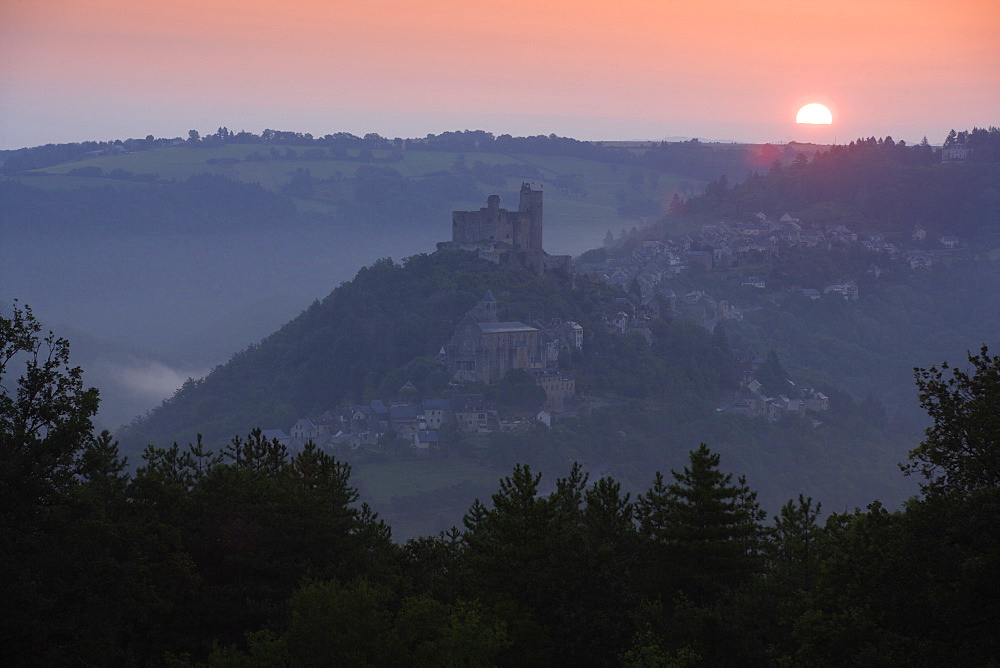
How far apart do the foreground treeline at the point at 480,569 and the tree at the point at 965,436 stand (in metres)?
0.03

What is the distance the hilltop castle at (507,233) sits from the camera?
102 m

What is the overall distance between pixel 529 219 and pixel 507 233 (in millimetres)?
2184

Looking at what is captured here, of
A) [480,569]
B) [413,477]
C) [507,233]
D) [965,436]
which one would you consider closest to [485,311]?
[507,233]

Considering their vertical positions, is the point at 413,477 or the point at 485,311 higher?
the point at 485,311

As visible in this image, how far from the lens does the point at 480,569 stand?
23.2m

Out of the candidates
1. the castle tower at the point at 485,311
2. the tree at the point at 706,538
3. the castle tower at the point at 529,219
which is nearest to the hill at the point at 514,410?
the castle tower at the point at 485,311

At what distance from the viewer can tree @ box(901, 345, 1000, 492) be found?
17.7 metres

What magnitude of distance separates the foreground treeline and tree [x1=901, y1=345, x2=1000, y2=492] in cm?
3

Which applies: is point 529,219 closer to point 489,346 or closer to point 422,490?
point 489,346

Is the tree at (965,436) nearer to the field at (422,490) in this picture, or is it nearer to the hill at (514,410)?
the field at (422,490)

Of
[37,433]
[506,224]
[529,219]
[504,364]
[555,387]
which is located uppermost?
[37,433]

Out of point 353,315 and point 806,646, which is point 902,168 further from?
point 806,646

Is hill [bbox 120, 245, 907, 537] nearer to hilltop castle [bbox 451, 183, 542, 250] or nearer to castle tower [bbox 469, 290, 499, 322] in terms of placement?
castle tower [bbox 469, 290, 499, 322]

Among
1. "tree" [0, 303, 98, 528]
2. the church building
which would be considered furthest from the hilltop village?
"tree" [0, 303, 98, 528]
